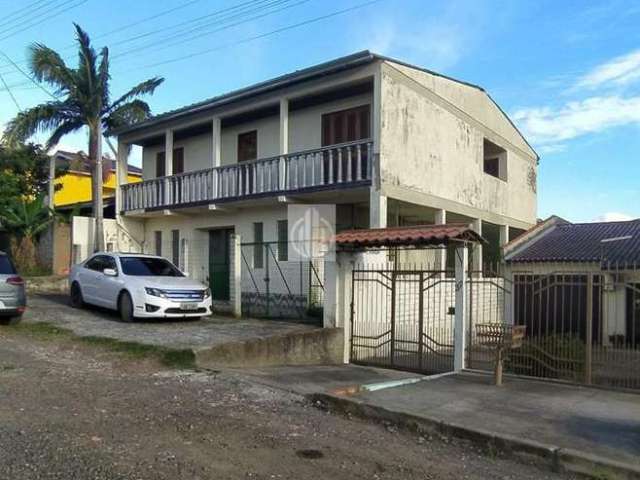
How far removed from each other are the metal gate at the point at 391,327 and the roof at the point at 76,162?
55.9 ft

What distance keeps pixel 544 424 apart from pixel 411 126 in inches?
398

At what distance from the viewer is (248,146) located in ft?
61.9

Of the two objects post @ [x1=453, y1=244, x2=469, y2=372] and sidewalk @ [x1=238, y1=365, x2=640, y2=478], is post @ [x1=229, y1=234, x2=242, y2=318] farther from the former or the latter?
post @ [x1=453, y1=244, x2=469, y2=372]

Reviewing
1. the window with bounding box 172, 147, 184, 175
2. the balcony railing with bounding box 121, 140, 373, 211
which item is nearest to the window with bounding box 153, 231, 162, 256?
the balcony railing with bounding box 121, 140, 373, 211

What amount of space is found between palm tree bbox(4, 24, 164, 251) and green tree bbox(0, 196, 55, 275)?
306 cm

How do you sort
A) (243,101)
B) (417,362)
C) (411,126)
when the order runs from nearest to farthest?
(417,362) → (411,126) → (243,101)

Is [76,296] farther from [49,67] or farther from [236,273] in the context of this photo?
[49,67]

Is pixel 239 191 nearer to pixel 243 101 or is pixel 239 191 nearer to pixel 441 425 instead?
pixel 243 101

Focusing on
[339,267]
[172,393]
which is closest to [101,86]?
[339,267]

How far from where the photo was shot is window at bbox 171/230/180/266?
20.8 meters

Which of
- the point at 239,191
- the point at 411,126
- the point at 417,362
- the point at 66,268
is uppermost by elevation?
the point at 411,126

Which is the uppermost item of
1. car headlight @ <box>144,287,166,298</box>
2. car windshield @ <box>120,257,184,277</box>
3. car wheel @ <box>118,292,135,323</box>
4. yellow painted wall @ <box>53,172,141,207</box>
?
yellow painted wall @ <box>53,172,141,207</box>

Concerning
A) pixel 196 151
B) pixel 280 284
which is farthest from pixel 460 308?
pixel 196 151

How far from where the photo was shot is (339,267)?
12.0m
